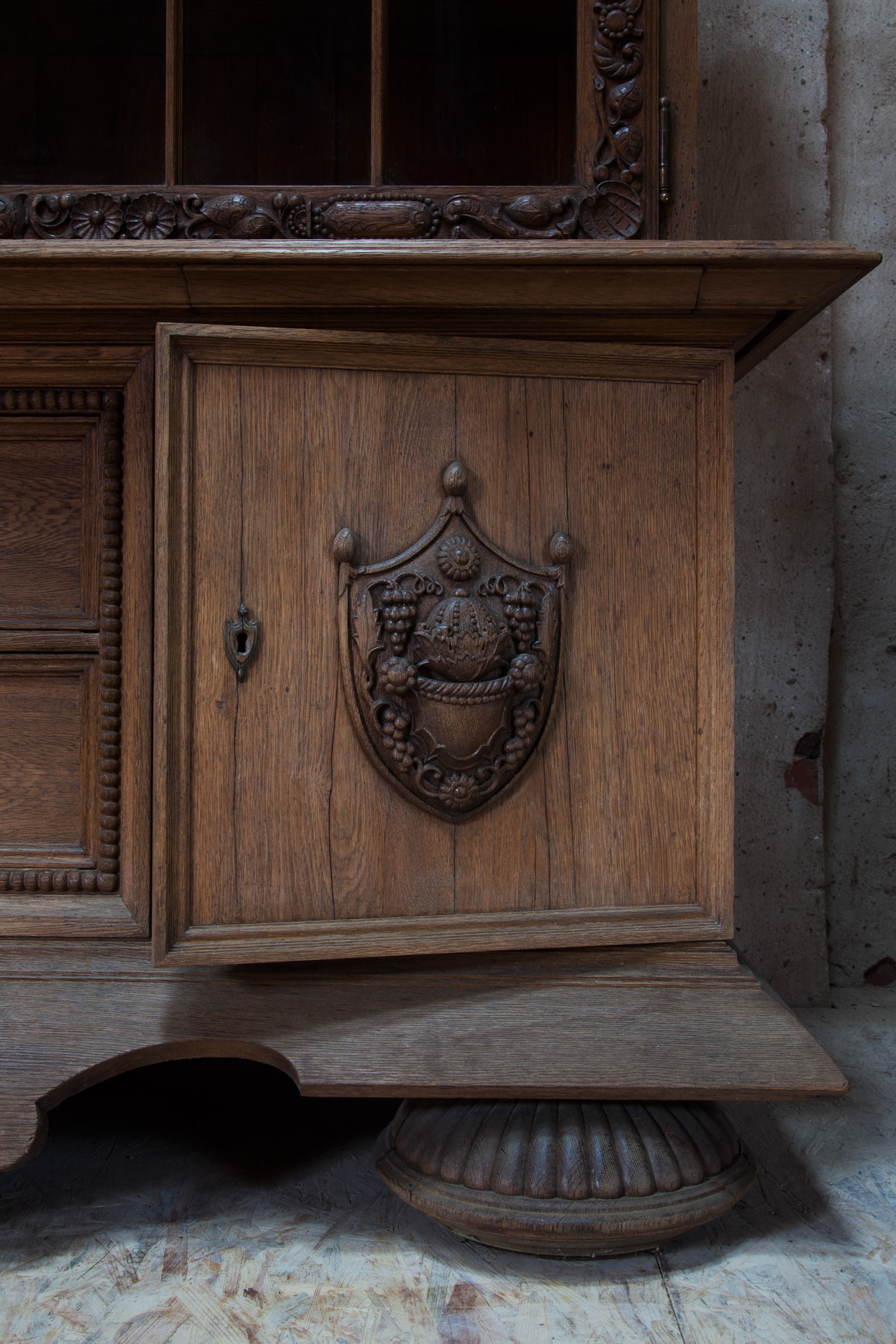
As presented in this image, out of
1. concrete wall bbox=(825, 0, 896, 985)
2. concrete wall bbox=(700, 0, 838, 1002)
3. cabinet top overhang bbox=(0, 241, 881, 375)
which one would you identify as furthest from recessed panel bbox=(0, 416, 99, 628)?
concrete wall bbox=(825, 0, 896, 985)

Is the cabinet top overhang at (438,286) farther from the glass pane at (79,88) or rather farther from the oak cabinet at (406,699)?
→ the glass pane at (79,88)

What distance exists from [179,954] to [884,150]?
1.71 m

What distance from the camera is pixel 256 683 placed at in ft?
3.14

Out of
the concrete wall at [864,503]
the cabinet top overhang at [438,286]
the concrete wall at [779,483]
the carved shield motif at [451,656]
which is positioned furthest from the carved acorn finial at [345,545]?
the concrete wall at [864,503]

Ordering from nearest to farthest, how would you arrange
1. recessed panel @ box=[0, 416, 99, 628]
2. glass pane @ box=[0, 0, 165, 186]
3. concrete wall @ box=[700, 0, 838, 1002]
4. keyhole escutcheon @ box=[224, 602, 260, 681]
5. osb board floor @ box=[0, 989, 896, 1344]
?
osb board floor @ box=[0, 989, 896, 1344] → keyhole escutcheon @ box=[224, 602, 260, 681] → recessed panel @ box=[0, 416, 99, 628] → glass pane @ box=[0, 0, 165, 186] → concrete wall @ box=[700, 0, 838, 1002]

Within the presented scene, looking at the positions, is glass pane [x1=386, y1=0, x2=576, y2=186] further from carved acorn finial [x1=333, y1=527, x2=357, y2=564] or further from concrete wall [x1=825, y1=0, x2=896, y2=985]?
concrete wall [x1=825, y1=0, x2=896, y2=985]

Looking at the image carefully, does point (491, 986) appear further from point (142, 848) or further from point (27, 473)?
point (27, 473)

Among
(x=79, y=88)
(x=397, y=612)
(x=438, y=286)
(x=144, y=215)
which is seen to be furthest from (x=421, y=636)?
(x=79, y=88)

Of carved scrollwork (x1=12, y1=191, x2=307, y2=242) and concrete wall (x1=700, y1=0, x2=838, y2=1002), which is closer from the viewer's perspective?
carved scrollwork (x1=12, y1=191, x2=307, y2=242)

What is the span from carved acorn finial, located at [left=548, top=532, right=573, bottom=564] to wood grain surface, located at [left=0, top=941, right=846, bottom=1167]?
17.1 inches

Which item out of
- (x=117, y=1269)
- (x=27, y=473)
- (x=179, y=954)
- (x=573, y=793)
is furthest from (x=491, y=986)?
(x=27, y=473)

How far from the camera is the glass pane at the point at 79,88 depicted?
1159mm

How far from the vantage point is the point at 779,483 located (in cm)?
163

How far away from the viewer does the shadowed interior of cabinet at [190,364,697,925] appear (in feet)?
3.11
